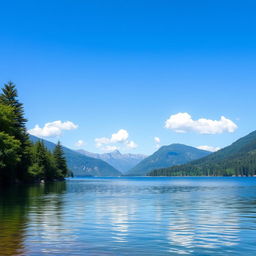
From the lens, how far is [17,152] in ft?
322

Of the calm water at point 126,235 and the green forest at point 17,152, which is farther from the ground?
the green forest at point 17,152

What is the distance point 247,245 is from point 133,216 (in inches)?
561

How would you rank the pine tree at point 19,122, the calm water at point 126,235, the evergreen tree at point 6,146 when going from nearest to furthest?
the calm water at point 126,235 → the evergreen tree at point 6,146 → the pine tree at point 19,122

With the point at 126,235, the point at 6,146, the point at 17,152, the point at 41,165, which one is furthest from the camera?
the point at 41,165

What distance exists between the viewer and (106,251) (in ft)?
53.9

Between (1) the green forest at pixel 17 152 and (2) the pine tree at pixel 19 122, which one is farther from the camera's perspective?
(2) the pine tree at pixel 19 122

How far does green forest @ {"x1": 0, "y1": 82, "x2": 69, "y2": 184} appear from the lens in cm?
7850

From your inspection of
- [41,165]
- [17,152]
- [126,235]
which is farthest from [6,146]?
[126,235]

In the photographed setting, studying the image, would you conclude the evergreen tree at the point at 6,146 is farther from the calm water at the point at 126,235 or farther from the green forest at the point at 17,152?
the calm water at the point at 126,235

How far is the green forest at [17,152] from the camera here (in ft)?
258

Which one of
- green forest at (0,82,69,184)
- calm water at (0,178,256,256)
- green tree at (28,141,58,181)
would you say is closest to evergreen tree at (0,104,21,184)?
green forest at (0,82,69,184)

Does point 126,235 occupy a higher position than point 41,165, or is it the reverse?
point 41,165

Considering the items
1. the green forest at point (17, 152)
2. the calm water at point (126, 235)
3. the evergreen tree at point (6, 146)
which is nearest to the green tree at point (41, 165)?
the green forest at point (17, 152)

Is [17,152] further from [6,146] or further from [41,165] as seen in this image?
[41,165]
